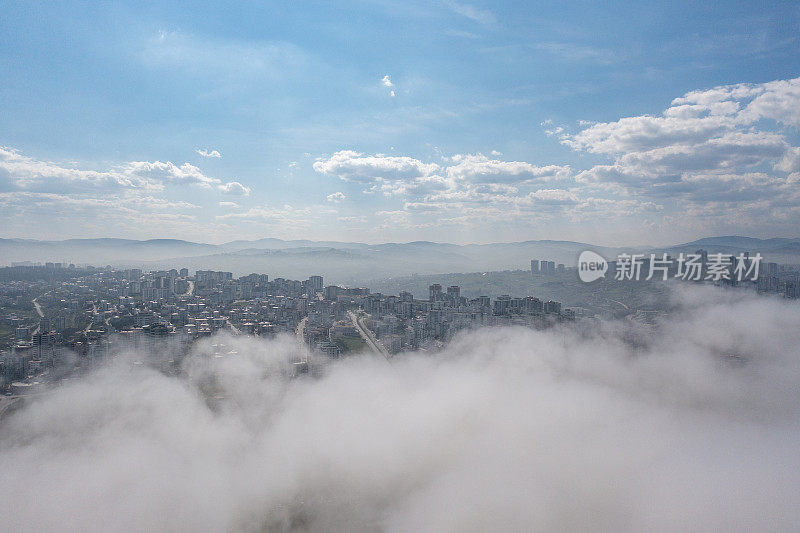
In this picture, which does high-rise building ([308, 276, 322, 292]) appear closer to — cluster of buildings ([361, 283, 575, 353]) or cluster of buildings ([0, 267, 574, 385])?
cluster of buildings ([0, 267, 574, 385])

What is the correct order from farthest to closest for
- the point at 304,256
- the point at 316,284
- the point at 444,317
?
the point at 304,256, the point at 316,284, the point at 444,317

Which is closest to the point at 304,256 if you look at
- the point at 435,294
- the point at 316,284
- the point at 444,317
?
the point at 316,284

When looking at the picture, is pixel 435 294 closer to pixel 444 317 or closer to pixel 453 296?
pixel 453 296

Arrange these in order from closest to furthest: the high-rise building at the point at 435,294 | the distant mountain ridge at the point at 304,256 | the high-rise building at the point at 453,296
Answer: the high-rise building at the point at 453,296 < the high-rise building at the point at 435,294 < the distant mountain ridge at the point at 304,256

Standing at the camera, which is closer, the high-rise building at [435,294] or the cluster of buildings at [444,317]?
the cluster of buildings at [444,317]

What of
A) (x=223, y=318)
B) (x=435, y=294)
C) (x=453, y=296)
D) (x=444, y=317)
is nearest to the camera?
(x=223, y=318)

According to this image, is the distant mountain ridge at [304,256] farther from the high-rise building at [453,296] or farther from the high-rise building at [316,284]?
the high-rise building at [316,284]

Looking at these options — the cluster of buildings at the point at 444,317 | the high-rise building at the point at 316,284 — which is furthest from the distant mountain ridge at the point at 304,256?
the high-rise building at the point at 316,284

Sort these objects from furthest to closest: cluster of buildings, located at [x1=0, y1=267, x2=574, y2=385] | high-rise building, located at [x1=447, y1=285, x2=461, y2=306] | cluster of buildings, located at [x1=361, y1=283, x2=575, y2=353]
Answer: high-rise building, located at [x1=447, y1=285, x2=461, y2=306] → cluster of buildings, located at [x1=361, y1=283, x2=575, y2=353] → cluster of buildings, located at [x1=0, y1=267, x2=574, y2=385]

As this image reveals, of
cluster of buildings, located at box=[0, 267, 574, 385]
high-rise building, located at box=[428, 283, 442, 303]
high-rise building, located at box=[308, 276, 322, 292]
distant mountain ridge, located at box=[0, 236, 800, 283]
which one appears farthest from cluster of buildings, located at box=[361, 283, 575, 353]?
distant mountain ridge, located at box=[0, 236, 800, 283]

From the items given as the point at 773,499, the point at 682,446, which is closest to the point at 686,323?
the point at 682,446

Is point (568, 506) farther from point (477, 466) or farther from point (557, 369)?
point (557, 369)
